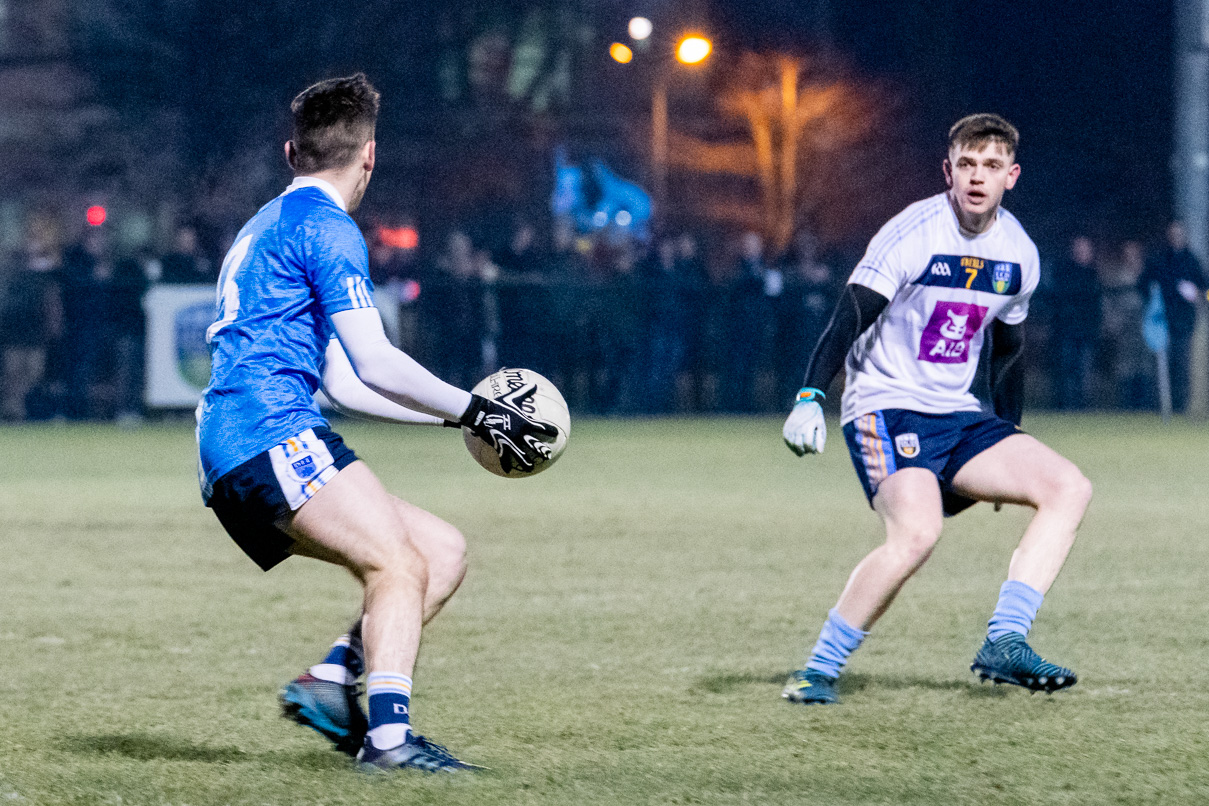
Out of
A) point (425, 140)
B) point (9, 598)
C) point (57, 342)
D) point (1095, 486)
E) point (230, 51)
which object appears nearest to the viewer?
point (9, 598)

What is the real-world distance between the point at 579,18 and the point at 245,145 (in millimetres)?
9217

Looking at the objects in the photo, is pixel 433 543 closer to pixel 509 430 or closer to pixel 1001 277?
pixel 509 430

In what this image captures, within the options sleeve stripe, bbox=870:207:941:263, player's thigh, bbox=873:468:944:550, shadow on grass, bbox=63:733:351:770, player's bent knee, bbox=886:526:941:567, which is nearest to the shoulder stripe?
sleeve stripe, bbox=870:207:941:263

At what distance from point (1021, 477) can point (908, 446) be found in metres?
0.38

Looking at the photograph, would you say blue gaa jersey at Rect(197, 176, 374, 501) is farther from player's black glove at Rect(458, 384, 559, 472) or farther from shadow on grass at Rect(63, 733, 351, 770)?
shadow on grass at Rect(63, 733, 351, 770)

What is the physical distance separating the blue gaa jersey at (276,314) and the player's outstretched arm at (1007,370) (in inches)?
105

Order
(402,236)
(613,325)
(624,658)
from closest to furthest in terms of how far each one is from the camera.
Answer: (624,658)
(613,325)
(402,236)

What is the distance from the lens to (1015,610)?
233 inches

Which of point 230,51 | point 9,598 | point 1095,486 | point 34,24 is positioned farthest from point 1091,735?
point 34,24

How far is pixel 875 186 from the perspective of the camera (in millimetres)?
39719

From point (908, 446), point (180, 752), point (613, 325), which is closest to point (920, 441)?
point (908, 446)

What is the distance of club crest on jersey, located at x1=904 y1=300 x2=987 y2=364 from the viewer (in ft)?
20.5

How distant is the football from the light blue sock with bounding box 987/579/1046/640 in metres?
1.72

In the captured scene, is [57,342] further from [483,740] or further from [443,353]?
Answer: [483,740]
